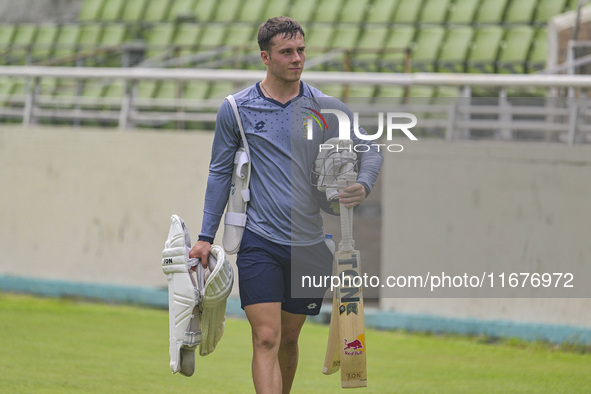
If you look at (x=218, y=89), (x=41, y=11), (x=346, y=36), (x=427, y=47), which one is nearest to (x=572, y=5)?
(x=427, y=47)

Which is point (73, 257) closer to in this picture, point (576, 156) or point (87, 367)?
point (87, 367)

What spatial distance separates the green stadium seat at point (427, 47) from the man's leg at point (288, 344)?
9.09 metres

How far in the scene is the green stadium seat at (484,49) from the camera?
13.3 meters

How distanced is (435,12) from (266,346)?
1137 centimetres

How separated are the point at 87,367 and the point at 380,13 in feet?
33.7

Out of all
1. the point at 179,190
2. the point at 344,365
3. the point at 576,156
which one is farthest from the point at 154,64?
the point at 344,365

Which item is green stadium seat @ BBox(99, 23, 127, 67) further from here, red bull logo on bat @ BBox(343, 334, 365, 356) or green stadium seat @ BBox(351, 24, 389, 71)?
red bull logo on bat @ BBox(343, 334, 365, 356)

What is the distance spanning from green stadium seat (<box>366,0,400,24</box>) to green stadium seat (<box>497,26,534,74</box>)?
2.28m

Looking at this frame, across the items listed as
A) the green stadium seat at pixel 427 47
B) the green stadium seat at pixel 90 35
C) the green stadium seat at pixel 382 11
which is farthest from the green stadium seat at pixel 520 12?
the green stadium seat at pixel 90 35

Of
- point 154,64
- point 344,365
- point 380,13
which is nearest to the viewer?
point 344,365

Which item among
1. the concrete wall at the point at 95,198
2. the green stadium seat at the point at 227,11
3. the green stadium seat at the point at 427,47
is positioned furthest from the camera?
the green stadium seat at the point at 227,11

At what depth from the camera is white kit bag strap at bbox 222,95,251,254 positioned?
4578 mm

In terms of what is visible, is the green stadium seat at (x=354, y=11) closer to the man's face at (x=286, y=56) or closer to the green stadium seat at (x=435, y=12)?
the green stadium seat at (x=435, y=12)

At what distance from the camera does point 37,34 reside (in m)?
18.7
